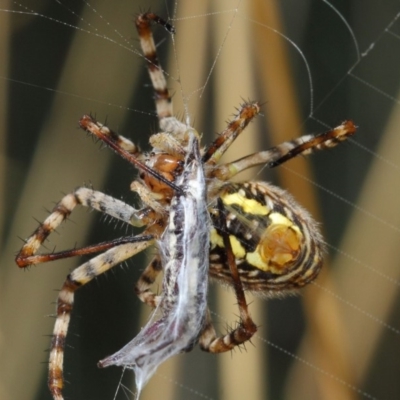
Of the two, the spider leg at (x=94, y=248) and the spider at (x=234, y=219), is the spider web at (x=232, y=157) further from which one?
the spider leg at (x=94, y=248)

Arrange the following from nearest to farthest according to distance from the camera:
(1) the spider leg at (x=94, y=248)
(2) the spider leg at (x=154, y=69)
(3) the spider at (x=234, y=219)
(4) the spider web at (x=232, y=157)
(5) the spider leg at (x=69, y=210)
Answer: (1) the spider leg at (x=94, y=248), (3) the spider at (x=234, y=219), (5) the spider leg at (x=69, y=210), (2) the spider leg at (x=154, y=69), (4) the spider web at (x=232, y=157)

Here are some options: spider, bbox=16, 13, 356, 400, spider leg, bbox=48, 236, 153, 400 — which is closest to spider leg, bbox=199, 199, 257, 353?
spider, bbox=16, 13, 356, 400

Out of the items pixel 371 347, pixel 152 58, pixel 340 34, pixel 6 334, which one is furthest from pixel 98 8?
pixel 371 347

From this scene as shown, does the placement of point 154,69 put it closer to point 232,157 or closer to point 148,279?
point 148,279

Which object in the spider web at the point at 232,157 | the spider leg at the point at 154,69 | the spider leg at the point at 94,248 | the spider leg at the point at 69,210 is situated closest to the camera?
the spider leg at the point at 94,248

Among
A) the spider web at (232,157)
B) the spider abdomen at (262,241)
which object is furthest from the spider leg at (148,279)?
the spider web at (232,157)

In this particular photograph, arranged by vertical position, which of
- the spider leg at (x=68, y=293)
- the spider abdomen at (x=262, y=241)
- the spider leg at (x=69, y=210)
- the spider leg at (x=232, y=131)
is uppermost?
the spider leg at (x=232, y=131)

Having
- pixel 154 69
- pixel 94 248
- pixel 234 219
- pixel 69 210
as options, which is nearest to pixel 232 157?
pixel 154 69
